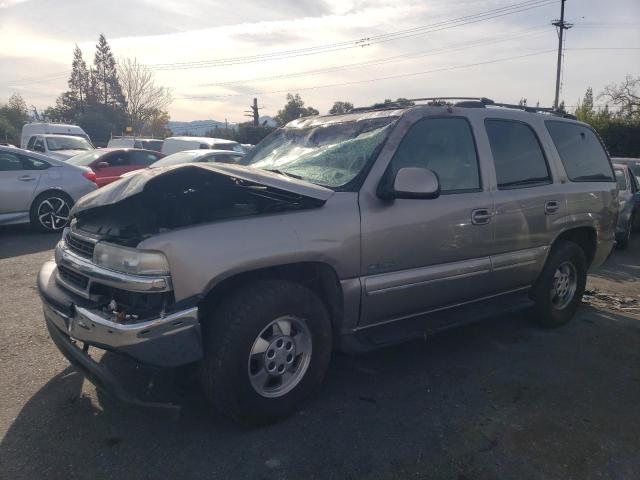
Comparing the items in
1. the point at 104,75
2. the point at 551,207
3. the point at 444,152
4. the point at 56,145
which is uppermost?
the point at 104,75

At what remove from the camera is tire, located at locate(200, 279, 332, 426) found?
8.78 ft

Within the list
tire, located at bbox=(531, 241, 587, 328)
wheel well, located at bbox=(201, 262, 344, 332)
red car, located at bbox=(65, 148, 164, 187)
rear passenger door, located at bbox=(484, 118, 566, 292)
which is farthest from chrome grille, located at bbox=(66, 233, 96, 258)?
red car, located at bbox=(65, 148, 164, 187)

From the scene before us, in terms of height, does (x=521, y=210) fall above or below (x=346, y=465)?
above

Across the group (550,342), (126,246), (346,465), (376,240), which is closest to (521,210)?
(550,342)

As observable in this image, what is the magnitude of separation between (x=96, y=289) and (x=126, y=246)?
1.19ft

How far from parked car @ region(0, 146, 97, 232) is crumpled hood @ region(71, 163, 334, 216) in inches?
226

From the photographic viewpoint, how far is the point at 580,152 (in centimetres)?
491

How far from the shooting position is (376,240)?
10.5ft

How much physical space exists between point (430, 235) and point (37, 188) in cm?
727

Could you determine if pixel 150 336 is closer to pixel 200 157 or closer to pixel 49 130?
pixel 200 157

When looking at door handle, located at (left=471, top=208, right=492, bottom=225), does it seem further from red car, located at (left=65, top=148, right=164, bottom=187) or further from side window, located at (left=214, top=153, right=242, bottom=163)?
red car, located at (left=65, top=148, right=164, bottom=187)

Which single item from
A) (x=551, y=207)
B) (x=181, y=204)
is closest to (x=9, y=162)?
(x=181, y=204)

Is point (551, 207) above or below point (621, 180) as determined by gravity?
above

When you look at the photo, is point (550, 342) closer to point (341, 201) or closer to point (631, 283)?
point (341, 201)
